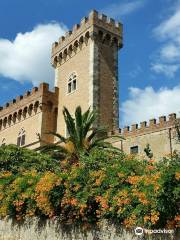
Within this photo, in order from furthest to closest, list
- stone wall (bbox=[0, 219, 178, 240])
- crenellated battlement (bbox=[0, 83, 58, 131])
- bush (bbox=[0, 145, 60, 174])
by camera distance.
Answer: crenellated battlement (bbox=[0, 83, 58, 131]) < bush (bbox=[0, 145, 60, 174]) < stone wall (bbox=[0, 219, 178, 240])

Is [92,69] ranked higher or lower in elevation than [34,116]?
higher

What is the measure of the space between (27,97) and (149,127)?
1449cm

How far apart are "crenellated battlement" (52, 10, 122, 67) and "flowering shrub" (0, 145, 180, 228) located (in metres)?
23.3

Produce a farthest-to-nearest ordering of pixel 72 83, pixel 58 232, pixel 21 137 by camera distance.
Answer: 1. pixel 21 137
2. pixel 72 83
3. pixel 58 232

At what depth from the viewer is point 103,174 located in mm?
12562

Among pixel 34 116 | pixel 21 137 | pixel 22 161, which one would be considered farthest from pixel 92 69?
pixel 22 161

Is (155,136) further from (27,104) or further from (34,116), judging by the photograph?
(27,104)

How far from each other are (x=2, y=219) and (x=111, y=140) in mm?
18974

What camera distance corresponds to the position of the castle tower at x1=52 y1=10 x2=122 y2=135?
36.5m

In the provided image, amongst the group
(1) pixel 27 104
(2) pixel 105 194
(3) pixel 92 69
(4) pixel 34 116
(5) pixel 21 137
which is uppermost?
(3) pixel 92 69

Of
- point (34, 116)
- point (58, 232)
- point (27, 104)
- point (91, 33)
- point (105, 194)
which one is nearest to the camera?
point (105, 194)

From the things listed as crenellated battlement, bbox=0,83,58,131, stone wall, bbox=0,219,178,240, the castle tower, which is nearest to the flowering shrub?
stone wall, bbox=0,219,178,240

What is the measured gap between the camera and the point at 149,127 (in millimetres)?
32594

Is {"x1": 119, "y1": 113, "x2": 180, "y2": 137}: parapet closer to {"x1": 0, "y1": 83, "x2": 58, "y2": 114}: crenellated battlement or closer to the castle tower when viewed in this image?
the castle tower
